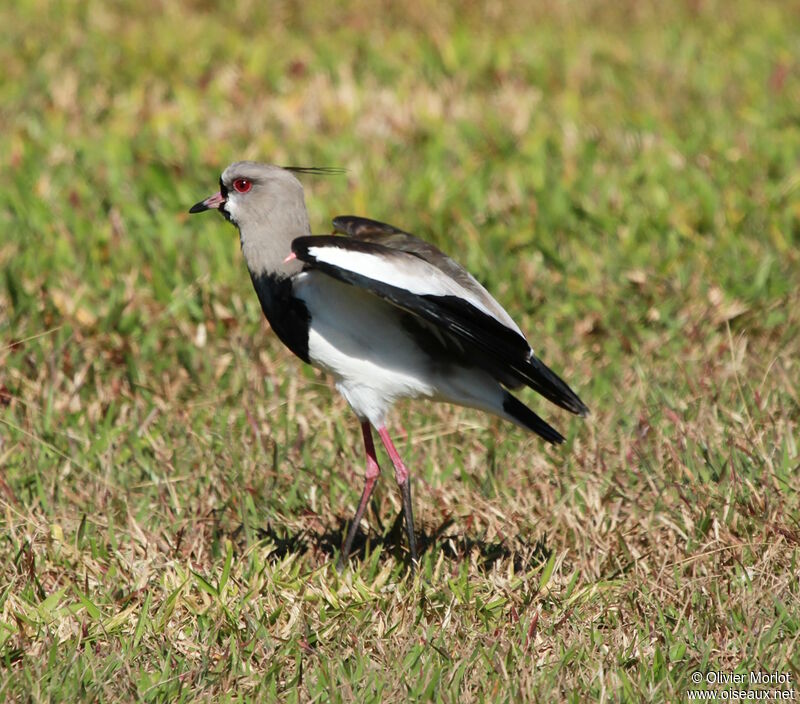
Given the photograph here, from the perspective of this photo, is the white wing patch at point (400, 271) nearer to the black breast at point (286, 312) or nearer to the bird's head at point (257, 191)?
the black breast at point (286, 312)

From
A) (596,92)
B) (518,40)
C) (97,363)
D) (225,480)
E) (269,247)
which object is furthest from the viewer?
(518,40)

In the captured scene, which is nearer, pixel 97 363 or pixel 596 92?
pixel 97 363

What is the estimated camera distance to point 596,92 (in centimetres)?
866

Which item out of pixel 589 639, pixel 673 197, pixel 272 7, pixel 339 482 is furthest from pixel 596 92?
pixel 589 639

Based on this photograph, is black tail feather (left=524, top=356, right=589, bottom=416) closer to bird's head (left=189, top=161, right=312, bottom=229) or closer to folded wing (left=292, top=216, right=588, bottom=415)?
folded wing (left=292, top=216, right=588, bottom=415)

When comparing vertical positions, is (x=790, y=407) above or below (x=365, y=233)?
below

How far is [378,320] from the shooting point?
13.8ft

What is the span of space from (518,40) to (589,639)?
21.2 feet

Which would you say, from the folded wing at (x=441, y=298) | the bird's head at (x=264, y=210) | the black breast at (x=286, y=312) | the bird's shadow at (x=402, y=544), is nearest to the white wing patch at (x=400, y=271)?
the folded wing at (x=441, y=298)

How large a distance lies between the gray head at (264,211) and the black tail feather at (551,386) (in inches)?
33.7

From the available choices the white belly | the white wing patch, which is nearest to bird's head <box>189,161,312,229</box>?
the white belly

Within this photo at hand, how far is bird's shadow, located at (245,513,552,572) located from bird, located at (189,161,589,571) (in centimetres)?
13

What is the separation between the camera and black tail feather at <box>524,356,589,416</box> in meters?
4.17

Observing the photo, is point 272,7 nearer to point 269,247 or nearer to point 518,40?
point 518,40
